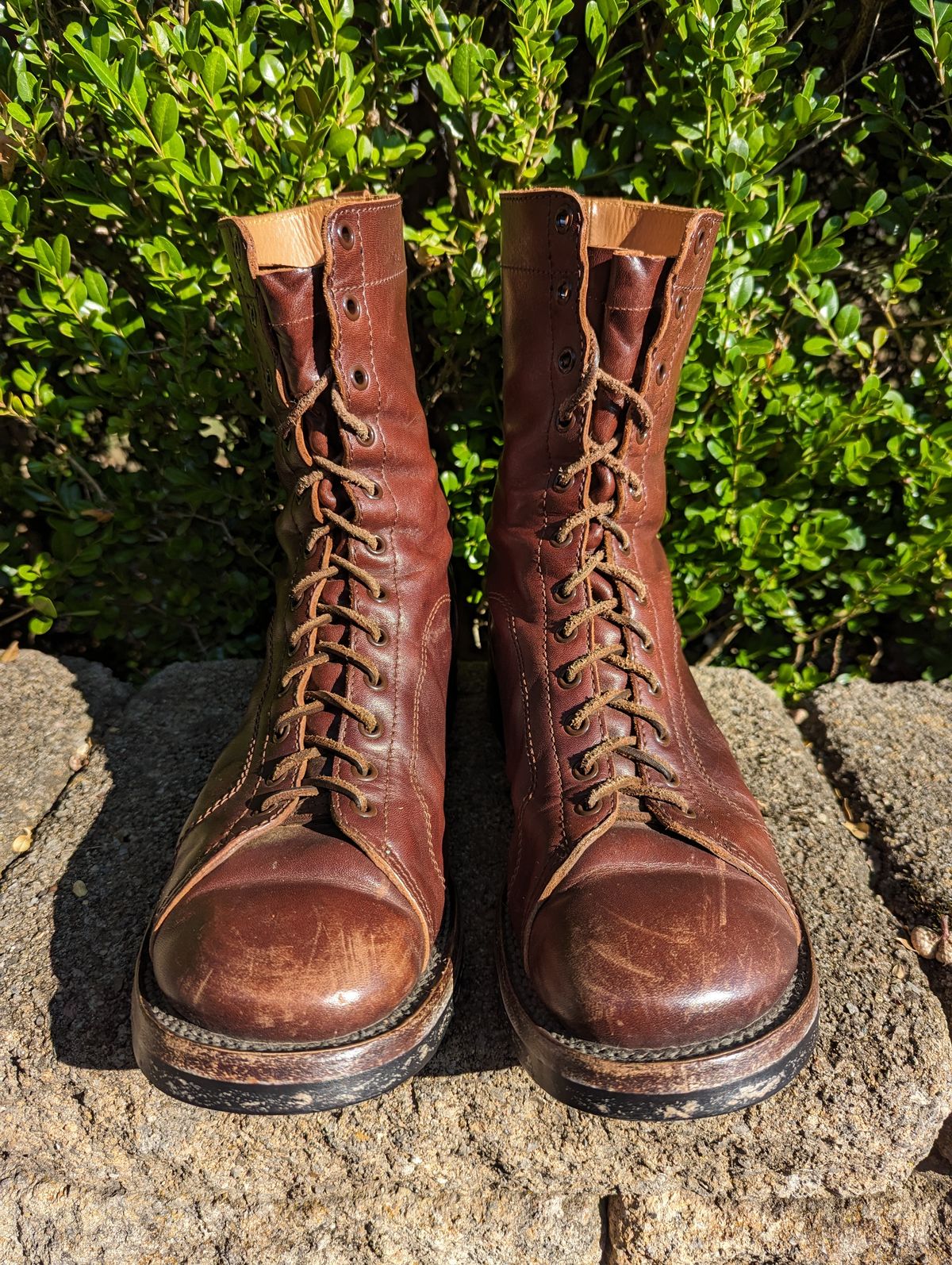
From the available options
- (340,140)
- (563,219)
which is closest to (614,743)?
(563,219)

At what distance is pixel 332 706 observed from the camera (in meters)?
1.54

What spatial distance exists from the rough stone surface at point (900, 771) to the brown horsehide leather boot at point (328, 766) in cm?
99

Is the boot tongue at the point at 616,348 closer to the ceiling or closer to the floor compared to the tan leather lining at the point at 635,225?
closer to the floor

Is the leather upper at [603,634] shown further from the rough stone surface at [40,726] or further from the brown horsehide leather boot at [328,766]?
the rough stone surface at [40,726]

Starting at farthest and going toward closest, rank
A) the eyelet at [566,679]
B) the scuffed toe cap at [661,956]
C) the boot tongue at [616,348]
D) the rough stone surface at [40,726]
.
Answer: the rough stone surface at [40,726]
the eyelet at [566,679]
the boot tongue at [616,348]
the scuffed toe cap at [661,956]

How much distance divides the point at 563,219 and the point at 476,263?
615 millimetres

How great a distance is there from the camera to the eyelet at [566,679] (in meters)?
1.54

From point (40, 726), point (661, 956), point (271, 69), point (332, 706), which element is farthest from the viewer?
point (40, 726)

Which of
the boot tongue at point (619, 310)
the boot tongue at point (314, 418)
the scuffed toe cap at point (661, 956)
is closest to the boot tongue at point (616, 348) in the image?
the boot tongue at point (619, 310)

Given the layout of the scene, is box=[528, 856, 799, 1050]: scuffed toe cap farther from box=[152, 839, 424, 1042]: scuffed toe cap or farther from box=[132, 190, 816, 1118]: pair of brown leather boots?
box=[152, 839, 424, 1042]: scuffed toe cap

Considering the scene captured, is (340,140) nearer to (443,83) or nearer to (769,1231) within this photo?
(443,83)

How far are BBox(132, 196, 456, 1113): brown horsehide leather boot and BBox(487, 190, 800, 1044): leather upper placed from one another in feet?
0.61

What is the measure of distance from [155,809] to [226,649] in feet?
2.41

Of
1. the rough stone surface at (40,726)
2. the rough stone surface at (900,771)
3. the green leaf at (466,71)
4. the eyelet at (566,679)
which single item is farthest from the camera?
the rough stone surface at (40,726)
